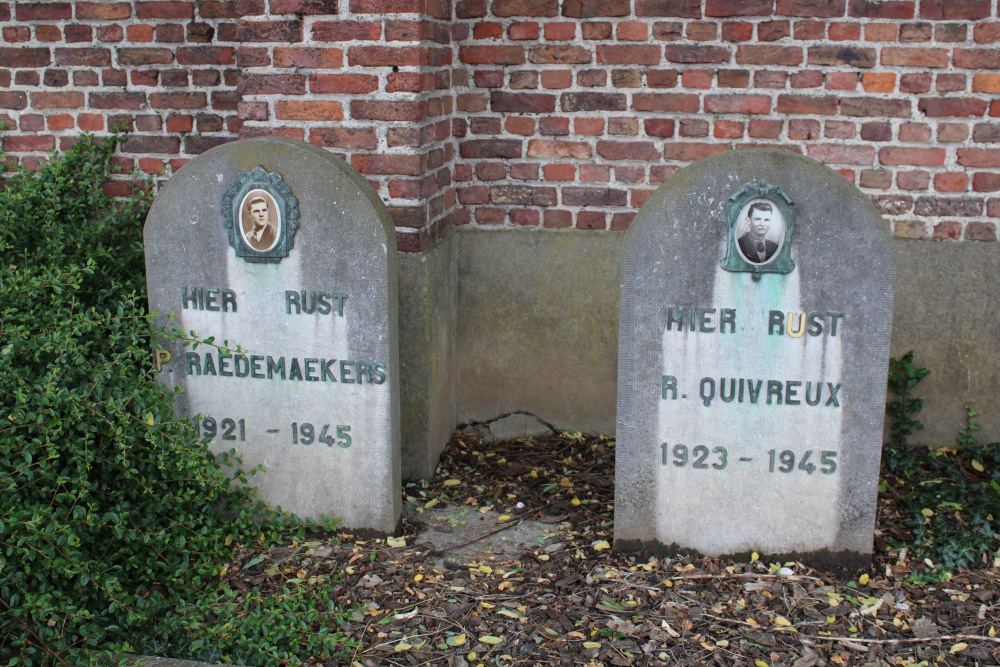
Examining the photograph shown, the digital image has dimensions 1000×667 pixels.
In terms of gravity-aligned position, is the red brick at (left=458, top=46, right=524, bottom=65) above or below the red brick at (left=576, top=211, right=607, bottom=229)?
above

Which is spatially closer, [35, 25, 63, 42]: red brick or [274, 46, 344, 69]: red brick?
[274, 46, 344, 69]: red brick

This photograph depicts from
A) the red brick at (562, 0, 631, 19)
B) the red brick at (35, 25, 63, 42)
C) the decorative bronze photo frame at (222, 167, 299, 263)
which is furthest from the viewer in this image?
the red brick at (35, 25, 63, 42)

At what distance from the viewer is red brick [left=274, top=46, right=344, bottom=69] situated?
3.85m

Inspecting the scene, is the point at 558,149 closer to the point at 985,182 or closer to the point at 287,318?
the point at 287,318

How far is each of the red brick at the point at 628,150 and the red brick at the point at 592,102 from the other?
0.50 feet

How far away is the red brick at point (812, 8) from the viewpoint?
3994 mm

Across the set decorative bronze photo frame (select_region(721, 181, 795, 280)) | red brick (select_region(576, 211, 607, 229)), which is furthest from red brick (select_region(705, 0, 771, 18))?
decorative bronze photo frame (select_region(721, 181, 795, 280))

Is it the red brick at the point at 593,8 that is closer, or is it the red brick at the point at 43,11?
the red brick at the point at 593,8

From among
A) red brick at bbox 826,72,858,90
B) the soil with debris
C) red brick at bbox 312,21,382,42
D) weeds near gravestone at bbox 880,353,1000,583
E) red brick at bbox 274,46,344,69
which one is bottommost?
the soil with debris

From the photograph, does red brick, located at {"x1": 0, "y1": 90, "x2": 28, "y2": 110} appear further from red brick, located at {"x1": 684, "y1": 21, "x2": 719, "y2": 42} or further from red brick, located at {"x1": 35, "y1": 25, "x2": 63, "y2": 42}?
red brick, located at {"x1": 684, "y1": 21, "x2": 719, "y2": 42}

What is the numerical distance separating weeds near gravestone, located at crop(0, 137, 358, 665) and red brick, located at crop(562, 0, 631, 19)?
2175mm

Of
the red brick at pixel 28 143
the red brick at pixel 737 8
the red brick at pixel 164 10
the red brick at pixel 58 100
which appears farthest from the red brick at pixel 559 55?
the red brick at pixel 28 143

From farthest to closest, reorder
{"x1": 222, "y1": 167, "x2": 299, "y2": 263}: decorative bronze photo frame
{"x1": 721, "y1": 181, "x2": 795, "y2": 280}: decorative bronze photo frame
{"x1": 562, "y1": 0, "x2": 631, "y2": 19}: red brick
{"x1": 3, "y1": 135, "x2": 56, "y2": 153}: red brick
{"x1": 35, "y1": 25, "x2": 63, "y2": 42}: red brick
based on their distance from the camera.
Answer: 1. {"x1": 3, "y1": 135, "x2": 56, "y2": 153}: red brick
2. {"x1": 35, "y1": 25, "x2": 63, "y2": 42}: red brick
3. {"x1": 562, "y1": 0, "x2": 631, "y2": 19}: red brick
4. {"x1": 222, "y1": 167, "x2": 299, "y2": 263}: decorative bronze photo frame
5. {"x1": 721, "y1": 181, "x2": 795, "y2": 280}: decorative bronze photo frame

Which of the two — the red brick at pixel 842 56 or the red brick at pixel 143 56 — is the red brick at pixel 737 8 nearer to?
the red brick at pixel 842 56
